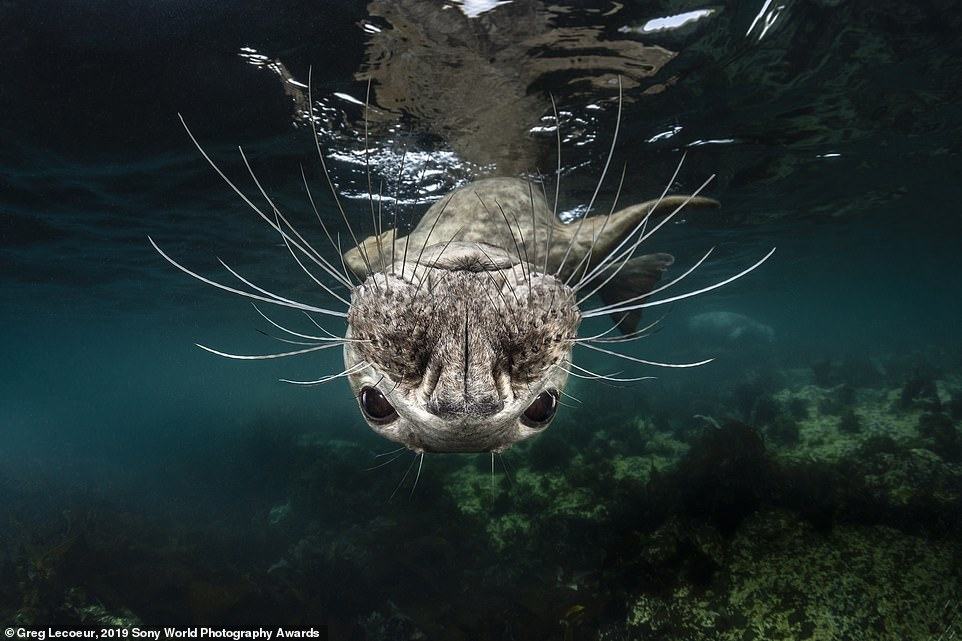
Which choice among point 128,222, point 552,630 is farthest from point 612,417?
point 128,222

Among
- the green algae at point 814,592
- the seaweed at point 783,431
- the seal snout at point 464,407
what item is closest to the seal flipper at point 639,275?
the green algae at point 814,592

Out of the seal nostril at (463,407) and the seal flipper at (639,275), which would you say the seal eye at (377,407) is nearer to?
the seal nostril at (463,407)

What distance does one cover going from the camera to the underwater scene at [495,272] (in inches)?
103

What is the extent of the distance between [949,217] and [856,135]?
15.0 m

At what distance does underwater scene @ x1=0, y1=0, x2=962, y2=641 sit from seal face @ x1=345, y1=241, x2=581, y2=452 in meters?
0.02

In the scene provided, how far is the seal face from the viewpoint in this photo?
79.3 inches

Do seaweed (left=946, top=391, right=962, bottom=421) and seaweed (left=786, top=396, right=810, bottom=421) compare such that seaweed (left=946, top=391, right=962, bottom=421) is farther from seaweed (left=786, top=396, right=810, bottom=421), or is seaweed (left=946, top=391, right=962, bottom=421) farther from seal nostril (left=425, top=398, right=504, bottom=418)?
seal nostril (left=425, top=398, right=504, bottom=418)

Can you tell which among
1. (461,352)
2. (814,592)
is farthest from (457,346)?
(814,592)

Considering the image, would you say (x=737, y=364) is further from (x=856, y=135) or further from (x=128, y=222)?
(x=128, y=222)

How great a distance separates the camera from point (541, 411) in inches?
93.7

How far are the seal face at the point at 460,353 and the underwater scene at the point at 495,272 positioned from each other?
2cm

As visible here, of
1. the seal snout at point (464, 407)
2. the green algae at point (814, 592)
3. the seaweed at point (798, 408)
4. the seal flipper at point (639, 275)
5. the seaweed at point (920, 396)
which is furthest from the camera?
the seaweed at point (798, 408)

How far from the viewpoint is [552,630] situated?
20.5 ft

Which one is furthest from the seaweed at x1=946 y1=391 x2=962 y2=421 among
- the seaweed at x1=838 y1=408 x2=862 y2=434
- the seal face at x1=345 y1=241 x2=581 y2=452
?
the seal face at x1=345 y1=241 x2=581 y2=452
